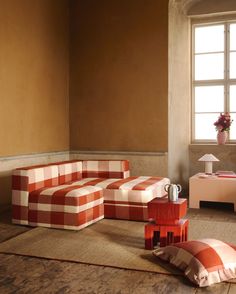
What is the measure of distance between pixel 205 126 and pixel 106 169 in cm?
241

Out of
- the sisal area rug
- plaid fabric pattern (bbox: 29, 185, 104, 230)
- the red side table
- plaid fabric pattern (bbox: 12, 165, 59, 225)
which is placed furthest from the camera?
plaid fabric pattern (bbox: 12, 165, 59, 225)

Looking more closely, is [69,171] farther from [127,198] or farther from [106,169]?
[127,198]

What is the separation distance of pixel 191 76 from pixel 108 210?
3474mm

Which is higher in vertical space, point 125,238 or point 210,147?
point 210,147

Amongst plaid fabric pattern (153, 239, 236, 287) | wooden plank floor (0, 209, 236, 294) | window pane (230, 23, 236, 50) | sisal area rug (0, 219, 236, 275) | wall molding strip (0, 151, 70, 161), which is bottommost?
wooden plank floor (0, 209, 236, 294)

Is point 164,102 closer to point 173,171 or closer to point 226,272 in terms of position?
point 173,171

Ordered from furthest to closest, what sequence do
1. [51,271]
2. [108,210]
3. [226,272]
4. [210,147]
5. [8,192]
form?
[210,147] < [8,192] < [108,210] < [51,271] < [226,272]

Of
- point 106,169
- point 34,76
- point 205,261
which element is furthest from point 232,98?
point 205,261

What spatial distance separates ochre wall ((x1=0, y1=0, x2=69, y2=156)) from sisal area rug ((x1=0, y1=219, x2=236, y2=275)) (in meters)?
1.69

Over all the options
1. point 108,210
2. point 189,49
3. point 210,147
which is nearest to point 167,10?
point 189,49

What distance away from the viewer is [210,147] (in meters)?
6.85

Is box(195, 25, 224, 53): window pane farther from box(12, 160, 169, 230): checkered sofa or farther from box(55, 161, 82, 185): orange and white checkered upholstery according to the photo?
box(55, 161, 82, 185): orange and white checkered upholstery

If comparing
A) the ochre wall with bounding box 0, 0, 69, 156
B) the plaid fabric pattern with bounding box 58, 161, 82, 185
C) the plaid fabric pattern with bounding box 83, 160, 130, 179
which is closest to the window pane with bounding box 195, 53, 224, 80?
the ochre wall with bounding box 0, 0, 69, 156

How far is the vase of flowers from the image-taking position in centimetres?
650
